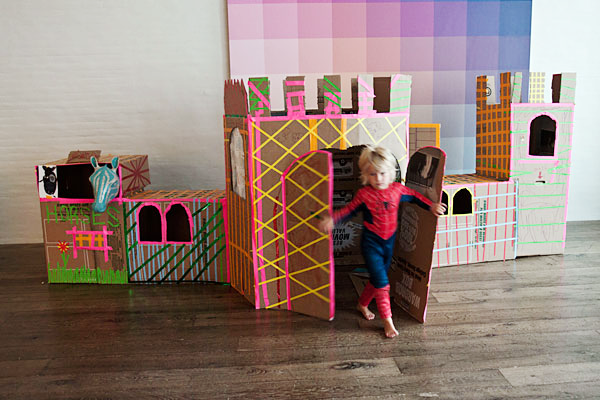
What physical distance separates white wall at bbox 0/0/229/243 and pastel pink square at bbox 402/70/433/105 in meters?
1.50

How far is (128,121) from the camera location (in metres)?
4.16

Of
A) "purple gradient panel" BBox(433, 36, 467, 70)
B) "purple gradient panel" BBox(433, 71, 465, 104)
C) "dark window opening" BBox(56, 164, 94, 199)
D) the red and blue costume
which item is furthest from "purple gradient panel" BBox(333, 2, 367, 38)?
"dark window opening" BBox(56, 164, 94, 199)

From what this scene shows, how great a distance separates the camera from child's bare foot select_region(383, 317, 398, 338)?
2.61 m

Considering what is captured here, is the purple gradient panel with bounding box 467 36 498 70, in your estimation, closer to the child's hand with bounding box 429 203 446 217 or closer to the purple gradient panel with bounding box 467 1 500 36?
the purple gradient panel with bounding box 467 1 500 36

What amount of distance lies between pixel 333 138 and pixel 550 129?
1861mm

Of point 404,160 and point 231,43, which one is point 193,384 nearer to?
point 404,160

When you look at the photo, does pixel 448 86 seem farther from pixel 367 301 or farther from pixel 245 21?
pixel 367 301

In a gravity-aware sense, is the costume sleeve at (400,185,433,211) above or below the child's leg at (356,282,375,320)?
above

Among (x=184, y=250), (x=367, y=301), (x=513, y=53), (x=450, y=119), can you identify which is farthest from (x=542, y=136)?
(x=184, y=250)

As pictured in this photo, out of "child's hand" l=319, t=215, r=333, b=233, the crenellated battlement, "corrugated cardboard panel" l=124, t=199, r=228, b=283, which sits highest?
the crenellated battlement

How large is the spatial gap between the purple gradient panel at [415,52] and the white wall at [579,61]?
90 cm

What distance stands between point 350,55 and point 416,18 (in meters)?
0.60

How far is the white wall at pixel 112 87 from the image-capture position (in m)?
4.02

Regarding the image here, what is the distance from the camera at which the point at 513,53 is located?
430 centimetres
